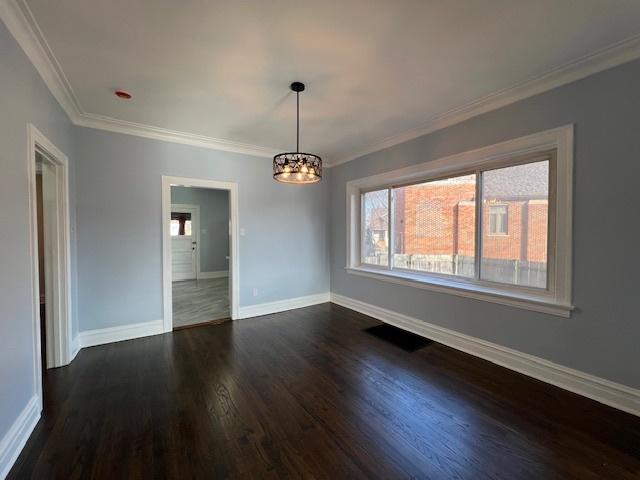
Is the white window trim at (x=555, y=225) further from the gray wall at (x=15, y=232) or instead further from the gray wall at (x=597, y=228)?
the gray wall at (x=15, y=232)

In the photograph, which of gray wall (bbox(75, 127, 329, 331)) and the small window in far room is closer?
gray wall (bbox(75, 127, 329, 331))

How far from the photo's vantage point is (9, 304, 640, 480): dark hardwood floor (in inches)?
61.8

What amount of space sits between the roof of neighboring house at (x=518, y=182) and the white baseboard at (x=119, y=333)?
435 centimetres

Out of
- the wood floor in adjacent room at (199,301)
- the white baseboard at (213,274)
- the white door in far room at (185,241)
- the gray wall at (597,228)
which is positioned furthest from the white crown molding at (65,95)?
the white baseboard at (213,274)

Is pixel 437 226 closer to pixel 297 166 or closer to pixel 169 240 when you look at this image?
pixel 297 166

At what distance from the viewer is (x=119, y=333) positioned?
11.1ft

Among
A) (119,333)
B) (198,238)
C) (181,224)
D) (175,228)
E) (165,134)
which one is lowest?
(119,333)

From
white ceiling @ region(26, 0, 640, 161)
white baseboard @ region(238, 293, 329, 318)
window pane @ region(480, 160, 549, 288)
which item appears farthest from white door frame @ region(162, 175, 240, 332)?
window pane @ region(480, 160, 549, 288)

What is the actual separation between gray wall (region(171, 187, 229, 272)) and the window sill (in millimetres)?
5385

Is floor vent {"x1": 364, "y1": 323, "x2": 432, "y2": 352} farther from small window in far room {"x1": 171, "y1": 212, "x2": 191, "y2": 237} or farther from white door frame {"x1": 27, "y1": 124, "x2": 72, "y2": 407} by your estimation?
small window in far room {"x1": 171, "y1": 212, "x2": 191, "y2": 237}

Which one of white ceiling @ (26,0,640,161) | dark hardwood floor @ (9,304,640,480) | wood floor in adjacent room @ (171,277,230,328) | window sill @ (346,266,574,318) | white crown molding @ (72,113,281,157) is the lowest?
dark hardwood floor @ (9,304,640,480)

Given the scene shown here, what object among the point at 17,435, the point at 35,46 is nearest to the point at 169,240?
the point at 35,46

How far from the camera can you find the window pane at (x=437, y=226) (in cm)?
322

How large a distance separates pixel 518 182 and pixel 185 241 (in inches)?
301
